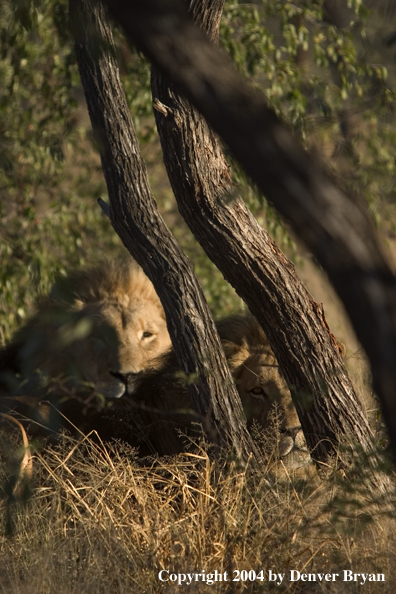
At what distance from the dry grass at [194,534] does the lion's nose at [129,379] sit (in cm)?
93

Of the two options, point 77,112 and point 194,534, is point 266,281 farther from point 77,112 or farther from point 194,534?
point 77,112

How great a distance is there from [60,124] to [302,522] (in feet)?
18.4

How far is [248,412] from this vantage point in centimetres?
386

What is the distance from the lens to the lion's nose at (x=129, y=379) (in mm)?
4340

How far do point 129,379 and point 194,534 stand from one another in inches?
60.3

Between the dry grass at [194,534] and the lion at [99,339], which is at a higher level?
the lion at [99,339]

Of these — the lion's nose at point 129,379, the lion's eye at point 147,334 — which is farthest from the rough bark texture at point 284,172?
the lion's eye at point 147,334

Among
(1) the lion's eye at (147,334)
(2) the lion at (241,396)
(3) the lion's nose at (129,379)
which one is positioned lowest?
(2) the lion at (241,396)

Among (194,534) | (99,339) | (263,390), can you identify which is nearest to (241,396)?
(263,390)

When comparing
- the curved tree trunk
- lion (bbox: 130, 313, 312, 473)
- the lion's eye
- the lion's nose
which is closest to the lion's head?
lion (bbox: 130, 313, 312, 473)

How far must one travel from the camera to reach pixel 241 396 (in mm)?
3924

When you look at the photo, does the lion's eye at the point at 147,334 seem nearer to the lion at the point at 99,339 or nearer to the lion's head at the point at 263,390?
the lion at the point at 99,339

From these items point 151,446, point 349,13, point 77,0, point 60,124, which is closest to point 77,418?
point 151,446

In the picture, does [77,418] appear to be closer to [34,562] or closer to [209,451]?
[209,451]
